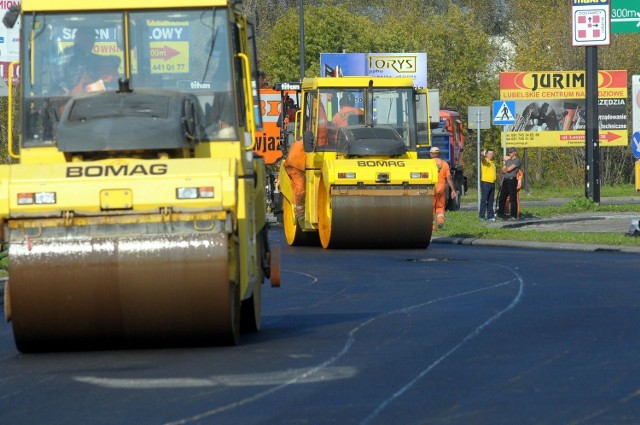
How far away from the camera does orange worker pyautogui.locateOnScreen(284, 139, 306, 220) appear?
1044 inches

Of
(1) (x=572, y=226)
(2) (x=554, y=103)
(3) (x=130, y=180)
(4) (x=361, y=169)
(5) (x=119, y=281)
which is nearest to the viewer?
(5) (x=119, y=281)

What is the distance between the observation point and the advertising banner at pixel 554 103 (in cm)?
5709

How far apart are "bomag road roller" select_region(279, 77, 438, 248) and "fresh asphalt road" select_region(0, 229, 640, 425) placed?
7588 millimetres

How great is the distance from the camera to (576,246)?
26.4 metres

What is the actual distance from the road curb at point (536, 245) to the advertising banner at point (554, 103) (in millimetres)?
28455

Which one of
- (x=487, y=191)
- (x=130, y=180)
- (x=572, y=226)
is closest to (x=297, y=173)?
(x=572, y=226)

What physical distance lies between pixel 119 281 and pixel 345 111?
15.7m

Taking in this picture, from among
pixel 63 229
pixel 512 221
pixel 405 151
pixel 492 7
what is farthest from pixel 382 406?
pixel 492 7

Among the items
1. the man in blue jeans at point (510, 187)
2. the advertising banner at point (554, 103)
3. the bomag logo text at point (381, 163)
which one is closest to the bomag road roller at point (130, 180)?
the bomag logo text at point (381, 163)

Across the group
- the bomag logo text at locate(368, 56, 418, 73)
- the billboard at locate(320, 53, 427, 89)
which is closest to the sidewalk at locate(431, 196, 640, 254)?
the billboard at locate(320, 53, 427, 89)

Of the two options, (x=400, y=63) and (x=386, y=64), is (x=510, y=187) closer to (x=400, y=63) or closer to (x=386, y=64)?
(x=400, y=63)

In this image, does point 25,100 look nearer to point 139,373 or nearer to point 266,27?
point 139,373

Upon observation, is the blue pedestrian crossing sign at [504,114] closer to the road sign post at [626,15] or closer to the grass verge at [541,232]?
the grass verge at [541,232]

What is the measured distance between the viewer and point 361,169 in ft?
82.5
